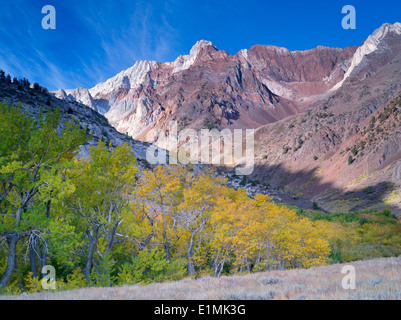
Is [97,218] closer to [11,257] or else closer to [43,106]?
[11,257]

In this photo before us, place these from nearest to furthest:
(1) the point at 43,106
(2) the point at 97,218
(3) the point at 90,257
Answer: (3) the point at 90,257 → (2) the point at 97,218 → (1) the point at 43,106

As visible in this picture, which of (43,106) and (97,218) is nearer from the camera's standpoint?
(97,218)

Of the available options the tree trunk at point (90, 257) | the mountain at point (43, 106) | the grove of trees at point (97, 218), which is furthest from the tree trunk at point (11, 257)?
the mountain at point (43, 106)

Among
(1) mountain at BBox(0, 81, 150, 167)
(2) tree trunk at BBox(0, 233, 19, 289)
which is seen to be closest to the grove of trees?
(2) tree trunk at BBox(0, 233, 19, 289)

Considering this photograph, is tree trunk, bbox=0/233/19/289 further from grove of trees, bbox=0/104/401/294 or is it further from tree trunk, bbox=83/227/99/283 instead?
tree trunk, bbox=83/227/99/283

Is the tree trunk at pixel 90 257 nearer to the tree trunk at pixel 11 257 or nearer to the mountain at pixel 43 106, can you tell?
the tree trunk at pixel 11 257

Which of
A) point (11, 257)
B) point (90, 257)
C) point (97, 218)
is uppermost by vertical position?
point (97, 218)


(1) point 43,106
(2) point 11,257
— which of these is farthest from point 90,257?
(1) point 43,106

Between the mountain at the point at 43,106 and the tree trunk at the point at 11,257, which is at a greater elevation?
the mountain at the point at 43,106

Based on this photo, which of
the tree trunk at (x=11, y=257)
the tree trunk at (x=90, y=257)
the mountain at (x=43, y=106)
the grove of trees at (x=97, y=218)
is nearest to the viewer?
the tree trunk at (x=11, y=257)

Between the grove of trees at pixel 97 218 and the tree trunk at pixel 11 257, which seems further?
the grove of trees at pixel 97 218

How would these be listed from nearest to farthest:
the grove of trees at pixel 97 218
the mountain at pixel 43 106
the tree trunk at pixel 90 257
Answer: the grove of trees at pixel 97 218, the tree trunk at pixel 90 257, the mountain at pixel 43 106
